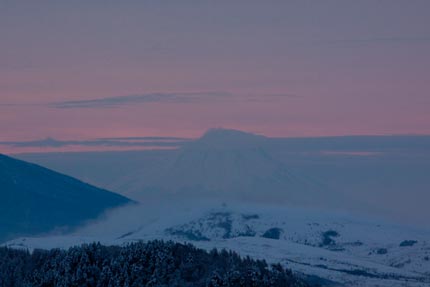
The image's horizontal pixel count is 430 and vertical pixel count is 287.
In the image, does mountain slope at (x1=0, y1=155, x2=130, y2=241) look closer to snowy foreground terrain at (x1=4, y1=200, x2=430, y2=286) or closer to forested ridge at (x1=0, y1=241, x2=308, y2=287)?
snowy foreground terrain at (x1=4, y1=200, x2=430, y2=286)

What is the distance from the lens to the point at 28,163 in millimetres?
111000

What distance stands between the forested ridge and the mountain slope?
65.8 m

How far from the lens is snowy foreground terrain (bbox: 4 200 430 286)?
1534 inches

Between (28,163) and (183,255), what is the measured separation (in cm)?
8979

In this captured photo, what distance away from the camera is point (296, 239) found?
67.8 m

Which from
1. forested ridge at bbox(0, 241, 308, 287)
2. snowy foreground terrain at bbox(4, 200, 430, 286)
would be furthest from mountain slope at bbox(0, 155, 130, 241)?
forested ridge at bbox(0, 241, 308, 287)

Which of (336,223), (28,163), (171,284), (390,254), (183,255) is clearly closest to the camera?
(171,284)

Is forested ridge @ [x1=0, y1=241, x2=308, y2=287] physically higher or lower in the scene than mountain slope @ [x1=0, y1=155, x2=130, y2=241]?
lower

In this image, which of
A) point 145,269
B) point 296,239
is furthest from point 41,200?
point 145,269

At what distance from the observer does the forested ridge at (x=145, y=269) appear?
72.2 feet

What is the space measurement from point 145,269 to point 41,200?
8242cm

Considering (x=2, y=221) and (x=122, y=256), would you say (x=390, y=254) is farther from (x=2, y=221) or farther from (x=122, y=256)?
(x=2, y=221)

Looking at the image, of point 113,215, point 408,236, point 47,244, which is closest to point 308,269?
point 47,244

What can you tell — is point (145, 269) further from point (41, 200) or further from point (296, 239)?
point (41, 200)
